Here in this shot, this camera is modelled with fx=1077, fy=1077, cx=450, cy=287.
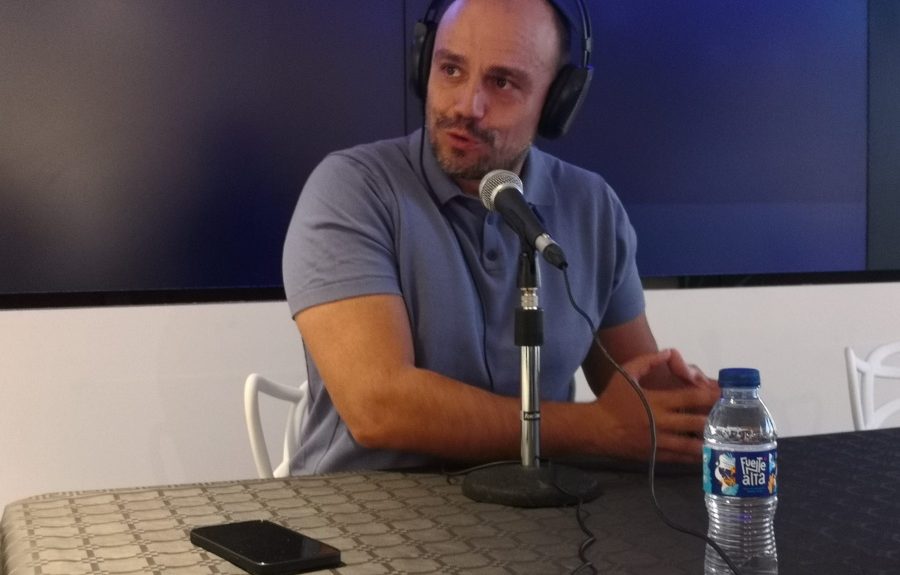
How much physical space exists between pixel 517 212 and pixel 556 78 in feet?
2.14

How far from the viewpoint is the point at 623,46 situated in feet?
9.61

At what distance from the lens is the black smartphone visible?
92 cm

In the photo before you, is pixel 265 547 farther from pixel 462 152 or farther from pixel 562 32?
pixel 562 32

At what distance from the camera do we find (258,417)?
74.5 inches

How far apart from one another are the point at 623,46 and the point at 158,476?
164cm

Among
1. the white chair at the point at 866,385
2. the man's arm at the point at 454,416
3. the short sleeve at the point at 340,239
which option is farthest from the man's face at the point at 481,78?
the white chair at the point at 866,385

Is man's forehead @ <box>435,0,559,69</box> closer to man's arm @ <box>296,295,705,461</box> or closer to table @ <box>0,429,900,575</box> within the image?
man's arm @ <box>296,295,705,461</box>

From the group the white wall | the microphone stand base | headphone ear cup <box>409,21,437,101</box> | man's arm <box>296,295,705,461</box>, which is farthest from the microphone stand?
the white wall

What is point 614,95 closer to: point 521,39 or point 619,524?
point 521,39

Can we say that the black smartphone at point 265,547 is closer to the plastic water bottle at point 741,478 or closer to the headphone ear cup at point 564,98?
the plastic water bottle at point 741,478

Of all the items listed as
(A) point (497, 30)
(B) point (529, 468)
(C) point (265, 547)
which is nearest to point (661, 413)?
(B) point (529, 468)

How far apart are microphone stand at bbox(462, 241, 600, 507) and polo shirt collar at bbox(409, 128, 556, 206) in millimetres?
467

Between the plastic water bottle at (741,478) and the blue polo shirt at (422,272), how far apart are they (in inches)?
18.7

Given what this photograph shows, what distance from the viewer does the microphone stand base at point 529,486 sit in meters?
1.16
